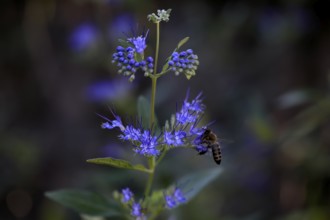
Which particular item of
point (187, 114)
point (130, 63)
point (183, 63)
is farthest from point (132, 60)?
point (187, 114)

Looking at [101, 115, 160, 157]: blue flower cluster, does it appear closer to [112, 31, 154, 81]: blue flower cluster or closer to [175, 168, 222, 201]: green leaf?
[112, 31, 154, 81]: blue flower cluster

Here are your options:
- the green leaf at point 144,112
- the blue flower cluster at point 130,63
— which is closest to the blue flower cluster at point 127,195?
the green leaf at point 144,112

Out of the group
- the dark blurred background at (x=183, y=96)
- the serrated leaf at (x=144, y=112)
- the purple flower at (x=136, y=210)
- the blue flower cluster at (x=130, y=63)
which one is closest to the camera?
the blue flower cluster at (x=130, y=63)

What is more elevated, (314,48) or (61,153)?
(314,48)

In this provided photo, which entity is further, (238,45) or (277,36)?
(238,45)

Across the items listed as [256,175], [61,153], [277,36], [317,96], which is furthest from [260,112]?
[61,153]

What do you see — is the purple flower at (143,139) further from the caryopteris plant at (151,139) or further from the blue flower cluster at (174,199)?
the blue flower cluster at (174,199)

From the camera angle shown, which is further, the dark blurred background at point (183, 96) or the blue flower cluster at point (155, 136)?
the dark blurred background at point (183, 96)

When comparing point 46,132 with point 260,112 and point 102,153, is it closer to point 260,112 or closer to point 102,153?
point 102,153

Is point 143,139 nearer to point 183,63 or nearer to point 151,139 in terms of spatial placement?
point 151,139
